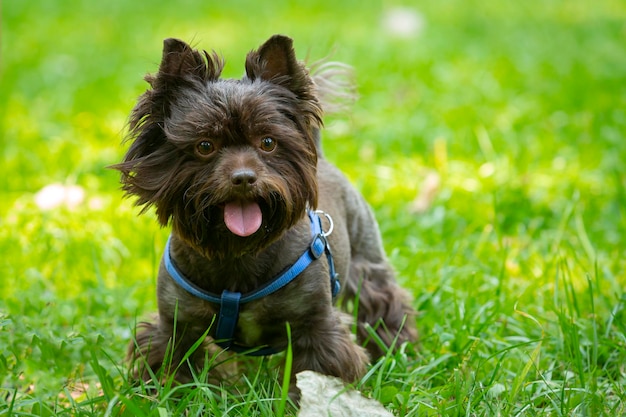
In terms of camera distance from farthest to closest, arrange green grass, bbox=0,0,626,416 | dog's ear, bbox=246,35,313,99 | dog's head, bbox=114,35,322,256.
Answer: green grass, bbox=0,0,626,416 → dog's ear, bbox=246,35,313,99 → dog's head, bbox=114,35,322,256

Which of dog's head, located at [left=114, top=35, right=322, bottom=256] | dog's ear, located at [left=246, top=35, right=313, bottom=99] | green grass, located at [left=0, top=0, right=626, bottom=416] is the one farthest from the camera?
green grass, located at [left=0, top=0, right=626, bottom=416]

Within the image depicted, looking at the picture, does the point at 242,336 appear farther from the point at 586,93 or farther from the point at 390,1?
the point at 390,1

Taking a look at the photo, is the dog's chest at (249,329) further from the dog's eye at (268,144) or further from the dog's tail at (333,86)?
the dog's tail at (333,86)

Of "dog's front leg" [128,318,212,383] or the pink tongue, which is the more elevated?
the pink tongue

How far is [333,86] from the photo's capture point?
377cm

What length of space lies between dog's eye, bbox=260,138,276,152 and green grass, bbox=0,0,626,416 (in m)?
0.58

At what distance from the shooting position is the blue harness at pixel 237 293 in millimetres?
3021

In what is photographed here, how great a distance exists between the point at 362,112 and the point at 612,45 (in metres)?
3.46

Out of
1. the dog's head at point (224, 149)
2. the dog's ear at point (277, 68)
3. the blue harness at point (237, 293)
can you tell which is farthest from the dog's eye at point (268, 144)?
the blue harness at point (237, 293)

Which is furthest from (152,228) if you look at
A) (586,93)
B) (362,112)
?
(586,93)

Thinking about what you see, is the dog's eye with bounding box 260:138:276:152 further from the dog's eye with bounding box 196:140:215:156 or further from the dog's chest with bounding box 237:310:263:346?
the dog's chest with bounding box 237:310:263:346

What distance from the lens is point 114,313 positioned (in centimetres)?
404

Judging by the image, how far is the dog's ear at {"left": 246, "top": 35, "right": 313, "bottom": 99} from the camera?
3008 millimetres

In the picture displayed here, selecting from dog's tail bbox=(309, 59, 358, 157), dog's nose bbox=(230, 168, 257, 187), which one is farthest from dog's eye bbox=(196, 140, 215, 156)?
dog's tail bbox=(309, 59, 358, 157)
